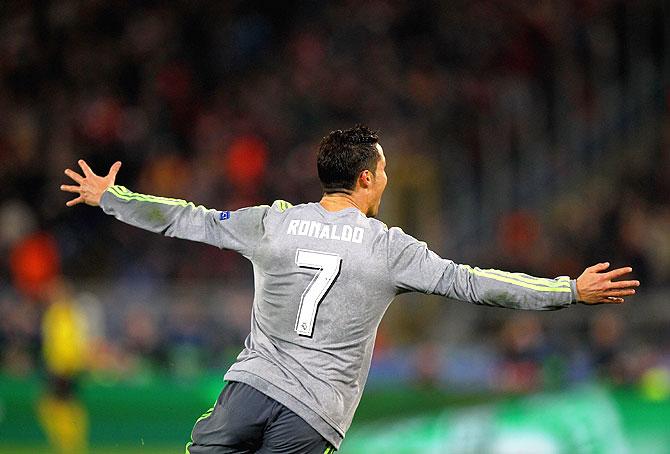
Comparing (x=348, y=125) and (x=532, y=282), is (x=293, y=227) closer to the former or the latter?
(x=532, y=282)

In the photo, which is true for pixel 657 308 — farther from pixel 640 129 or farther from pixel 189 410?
pixel 189 410

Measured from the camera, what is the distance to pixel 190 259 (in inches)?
568

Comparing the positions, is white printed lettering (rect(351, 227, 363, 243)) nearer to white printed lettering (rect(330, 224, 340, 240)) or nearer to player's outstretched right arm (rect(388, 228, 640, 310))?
white printed lettering (rect(330, 224, 340, 240))

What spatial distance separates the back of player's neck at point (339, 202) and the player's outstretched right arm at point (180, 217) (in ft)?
0.85

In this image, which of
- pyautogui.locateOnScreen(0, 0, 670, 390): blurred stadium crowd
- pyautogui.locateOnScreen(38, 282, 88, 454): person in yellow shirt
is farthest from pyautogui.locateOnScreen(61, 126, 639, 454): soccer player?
pyautogui.locateOnScreen(38, 282, 88, 454): person in yellow shirt

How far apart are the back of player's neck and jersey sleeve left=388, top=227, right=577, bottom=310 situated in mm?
283

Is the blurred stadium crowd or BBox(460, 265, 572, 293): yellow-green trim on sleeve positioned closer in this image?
BBox(460, 265, 572, 293): yellow-green trim on sleeve

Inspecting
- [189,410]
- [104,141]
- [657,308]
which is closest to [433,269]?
[189,410]

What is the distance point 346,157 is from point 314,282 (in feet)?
1.73

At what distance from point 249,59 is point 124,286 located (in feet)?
16.2

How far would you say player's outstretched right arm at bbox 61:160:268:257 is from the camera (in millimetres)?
5168

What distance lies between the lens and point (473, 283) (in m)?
4.86

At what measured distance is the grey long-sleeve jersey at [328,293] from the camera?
16.3ft

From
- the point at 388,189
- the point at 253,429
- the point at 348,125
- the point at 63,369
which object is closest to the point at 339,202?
the point at 253,429
